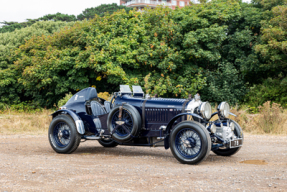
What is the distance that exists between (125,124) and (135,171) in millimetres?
1984

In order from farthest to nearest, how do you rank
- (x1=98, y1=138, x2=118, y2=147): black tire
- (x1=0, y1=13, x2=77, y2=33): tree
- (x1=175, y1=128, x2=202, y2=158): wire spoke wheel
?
(x1=0, y1=13, x2=77, y2=33): tree, (x1=98, y1=138, x2=118, y2=147): black tire, (x1=175, y1=128, x2=202, y2=158): wire spoke wheel

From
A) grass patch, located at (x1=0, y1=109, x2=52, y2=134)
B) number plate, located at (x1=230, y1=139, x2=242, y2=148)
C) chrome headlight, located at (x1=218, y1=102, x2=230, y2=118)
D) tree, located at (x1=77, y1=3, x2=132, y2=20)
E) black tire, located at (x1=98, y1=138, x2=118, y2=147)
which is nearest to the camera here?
Result: number plate, located at (x1=230, y1=139, x2=242, y2=148)

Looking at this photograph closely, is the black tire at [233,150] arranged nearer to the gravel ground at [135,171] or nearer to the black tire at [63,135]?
the gravel ground at [135,171]

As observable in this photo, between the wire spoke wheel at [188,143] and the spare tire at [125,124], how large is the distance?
3.62 ft

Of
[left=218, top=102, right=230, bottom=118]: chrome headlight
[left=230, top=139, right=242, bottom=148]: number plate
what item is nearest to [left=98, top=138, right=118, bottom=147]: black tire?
[left=218, top=102, right=230, bottom=118]: chrome headlight

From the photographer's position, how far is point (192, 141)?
6.86 metres

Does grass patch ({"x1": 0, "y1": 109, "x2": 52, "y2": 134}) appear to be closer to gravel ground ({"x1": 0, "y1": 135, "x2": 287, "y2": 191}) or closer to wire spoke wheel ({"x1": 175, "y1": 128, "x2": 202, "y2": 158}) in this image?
gravel ground ({"x1": 0, "y1": 135, "x2": 287, "y2": 191})

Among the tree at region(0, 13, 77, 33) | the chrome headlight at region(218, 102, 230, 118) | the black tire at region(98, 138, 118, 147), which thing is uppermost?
Result: the tree at region(0, 13, 77, 33)

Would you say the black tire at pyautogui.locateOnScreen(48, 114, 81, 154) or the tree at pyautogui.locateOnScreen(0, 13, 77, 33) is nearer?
the black tire at pyautogui.locateOnScreen(48, 114, 81, 154)

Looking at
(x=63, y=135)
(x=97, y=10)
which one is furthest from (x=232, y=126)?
(x=97, y=10)

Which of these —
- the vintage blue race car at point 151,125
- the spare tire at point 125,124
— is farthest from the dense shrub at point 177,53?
the spare tire at point 125,124

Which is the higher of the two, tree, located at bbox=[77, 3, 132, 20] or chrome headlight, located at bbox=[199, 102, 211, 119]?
tree, located at bbox=[77, 3, 132, 20]

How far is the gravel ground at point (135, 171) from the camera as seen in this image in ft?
16.2

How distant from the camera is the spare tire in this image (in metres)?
7.66
